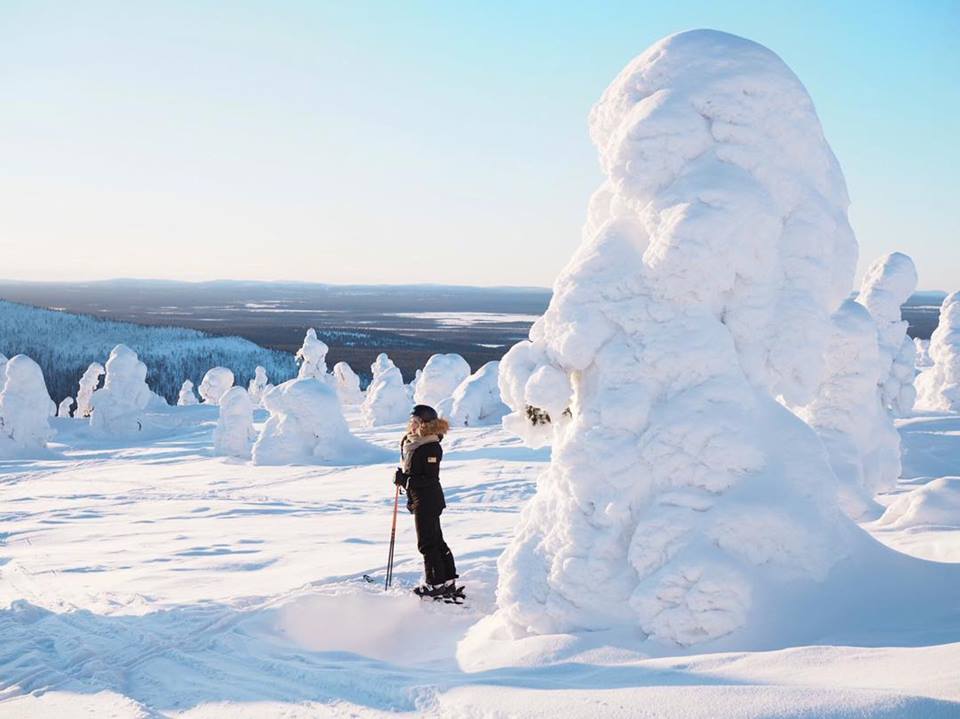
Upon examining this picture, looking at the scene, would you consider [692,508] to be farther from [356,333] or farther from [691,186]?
[356,333]

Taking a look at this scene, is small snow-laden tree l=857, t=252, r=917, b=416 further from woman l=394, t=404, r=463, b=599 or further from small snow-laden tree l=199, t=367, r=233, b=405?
small snow-laden tree l=199, t=367, r=233, b=405

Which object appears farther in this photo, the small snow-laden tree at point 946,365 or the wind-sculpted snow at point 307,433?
the small snow-laden tree at point 946,365

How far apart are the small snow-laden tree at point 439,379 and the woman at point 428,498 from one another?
28352 millimetres

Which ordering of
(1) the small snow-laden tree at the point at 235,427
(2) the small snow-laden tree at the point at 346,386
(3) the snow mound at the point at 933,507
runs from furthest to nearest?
(2) the small snow-laden tree at the point at 346,386 → (1) the small snow-laden tree at the point at 235,427 → (3) the snow mound at the point at 933,507

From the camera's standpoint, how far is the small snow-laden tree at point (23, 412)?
29.8 meters

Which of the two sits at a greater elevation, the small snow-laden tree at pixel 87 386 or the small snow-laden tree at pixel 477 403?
the small snow-laden tree at pixel 477 403

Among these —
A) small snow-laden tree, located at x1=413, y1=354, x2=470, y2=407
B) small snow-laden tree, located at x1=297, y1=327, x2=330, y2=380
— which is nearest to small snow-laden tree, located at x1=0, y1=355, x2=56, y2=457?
small snow-laden tree, located at x1=413, y1=354, x2=470, y2=407

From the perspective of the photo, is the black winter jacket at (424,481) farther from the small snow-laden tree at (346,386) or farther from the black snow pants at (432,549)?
the small snow-laden tree at (346,386)

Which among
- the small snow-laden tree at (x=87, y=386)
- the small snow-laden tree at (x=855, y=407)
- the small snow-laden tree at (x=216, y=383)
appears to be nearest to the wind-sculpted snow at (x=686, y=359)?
the small snow-laden tree at (x=855, y=407)

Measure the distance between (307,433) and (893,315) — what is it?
18.1 meters

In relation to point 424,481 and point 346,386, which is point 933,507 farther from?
point 346,386

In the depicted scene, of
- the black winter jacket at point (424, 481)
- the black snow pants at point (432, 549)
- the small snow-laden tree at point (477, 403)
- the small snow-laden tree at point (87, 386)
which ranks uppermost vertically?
the black winter jacket at point (424, 481)

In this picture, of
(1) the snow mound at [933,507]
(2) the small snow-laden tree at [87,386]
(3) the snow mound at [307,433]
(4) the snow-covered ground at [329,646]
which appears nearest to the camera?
(4) the snow-covered ground at [329,646]

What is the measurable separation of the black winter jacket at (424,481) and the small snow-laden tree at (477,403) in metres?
22.5
